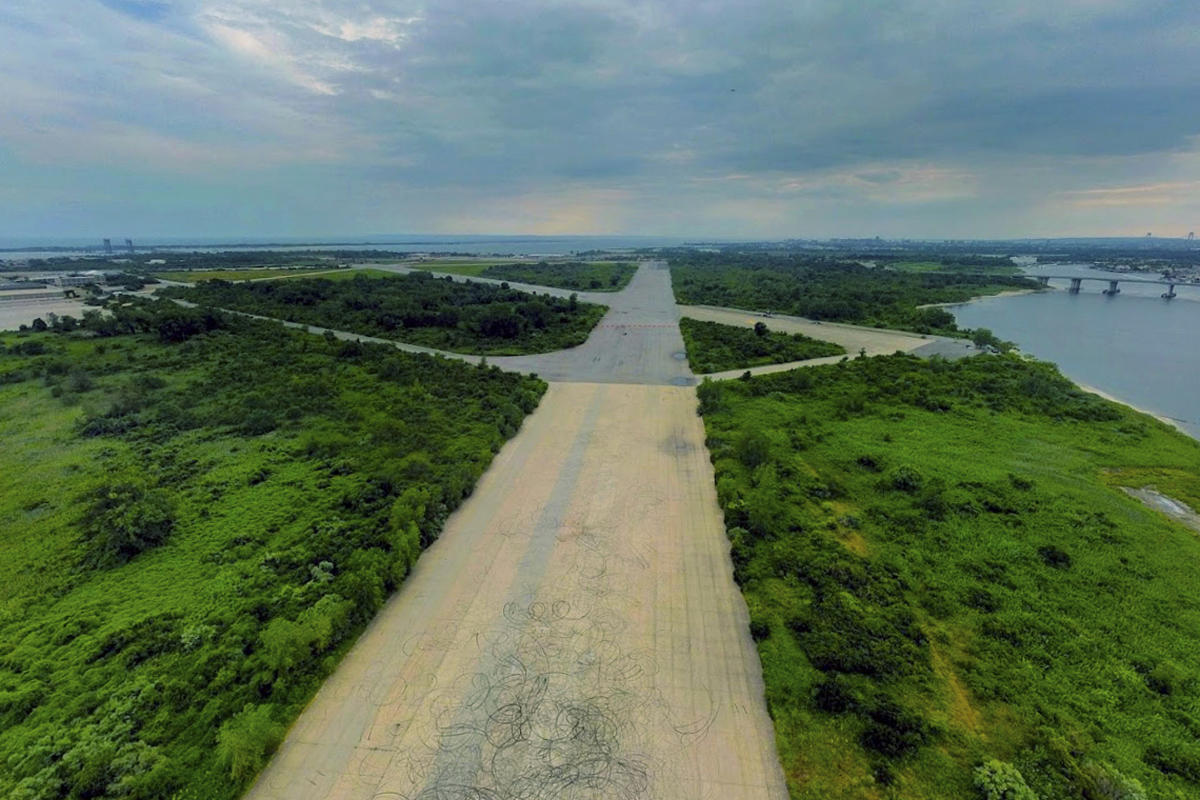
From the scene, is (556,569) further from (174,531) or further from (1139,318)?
(1139,318)

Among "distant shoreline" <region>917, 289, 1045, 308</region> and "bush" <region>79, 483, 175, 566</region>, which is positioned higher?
"distant shoreline" <region>917, 289, 1045, 308</region>

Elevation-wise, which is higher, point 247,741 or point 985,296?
point 985,296

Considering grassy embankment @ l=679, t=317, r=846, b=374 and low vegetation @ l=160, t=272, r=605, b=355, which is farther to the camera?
low vegetation @ l=160, t=272, r=605, b=355

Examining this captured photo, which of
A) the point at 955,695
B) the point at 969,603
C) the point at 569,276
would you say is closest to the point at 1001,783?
the point at 955,695

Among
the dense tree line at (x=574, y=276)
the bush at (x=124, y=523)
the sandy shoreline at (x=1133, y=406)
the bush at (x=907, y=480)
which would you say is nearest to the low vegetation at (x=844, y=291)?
the dense tree line at (x=574, y=276)

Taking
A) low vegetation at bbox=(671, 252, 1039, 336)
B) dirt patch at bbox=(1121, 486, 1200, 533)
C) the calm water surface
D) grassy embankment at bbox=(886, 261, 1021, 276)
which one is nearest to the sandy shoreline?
the calm water surface

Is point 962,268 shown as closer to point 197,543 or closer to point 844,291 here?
point 844,291

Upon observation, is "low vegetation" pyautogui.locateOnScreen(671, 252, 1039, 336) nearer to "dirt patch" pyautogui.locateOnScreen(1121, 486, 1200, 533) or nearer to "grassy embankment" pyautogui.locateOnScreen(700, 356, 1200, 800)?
"grassy embankment" pyautogui.locateOnScreen(700, 356, 1200, 800)
